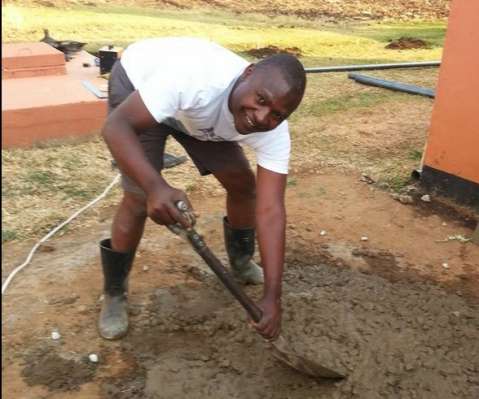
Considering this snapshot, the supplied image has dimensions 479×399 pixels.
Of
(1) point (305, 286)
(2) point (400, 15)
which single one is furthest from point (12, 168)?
(2) point (400, 15)

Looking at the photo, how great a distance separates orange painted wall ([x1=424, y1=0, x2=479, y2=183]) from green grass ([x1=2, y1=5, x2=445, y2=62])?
468 centimetres

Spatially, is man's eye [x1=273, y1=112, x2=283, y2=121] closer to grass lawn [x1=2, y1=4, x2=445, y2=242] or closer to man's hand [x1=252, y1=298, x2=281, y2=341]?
man's hand [x1=252, y1=298, x2=281, y2=341]

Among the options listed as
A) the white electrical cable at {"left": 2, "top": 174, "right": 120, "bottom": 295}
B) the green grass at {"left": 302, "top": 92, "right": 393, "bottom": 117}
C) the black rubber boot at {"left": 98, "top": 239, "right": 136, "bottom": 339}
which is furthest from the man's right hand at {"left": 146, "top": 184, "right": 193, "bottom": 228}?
the green grass at {"left": 302, "top": 92, "right": 393, "bottom": 117}

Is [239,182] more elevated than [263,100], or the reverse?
[263,100]

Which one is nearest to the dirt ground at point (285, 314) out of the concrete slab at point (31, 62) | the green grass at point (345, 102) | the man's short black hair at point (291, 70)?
the man's short black hair at point (291, 70)

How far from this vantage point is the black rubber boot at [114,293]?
7.44 feet

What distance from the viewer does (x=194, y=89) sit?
1870mm

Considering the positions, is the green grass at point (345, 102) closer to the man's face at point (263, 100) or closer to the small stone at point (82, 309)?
the small stone at point (82, 309)

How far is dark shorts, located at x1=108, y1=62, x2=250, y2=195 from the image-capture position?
2.11m

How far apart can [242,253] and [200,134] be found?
0.73 metres

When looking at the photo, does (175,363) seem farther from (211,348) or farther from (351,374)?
(351,374)

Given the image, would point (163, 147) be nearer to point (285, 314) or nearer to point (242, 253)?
point (242, 253)

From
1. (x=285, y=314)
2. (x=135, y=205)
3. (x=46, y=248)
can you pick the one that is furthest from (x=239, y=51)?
(x=135, y=205)

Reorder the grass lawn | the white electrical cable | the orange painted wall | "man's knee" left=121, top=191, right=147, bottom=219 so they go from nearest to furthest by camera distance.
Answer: "man's knee" left=121, top=191, right=147, bottom=219 < the white electrical cable < the orange painted wall < the grass lawn
